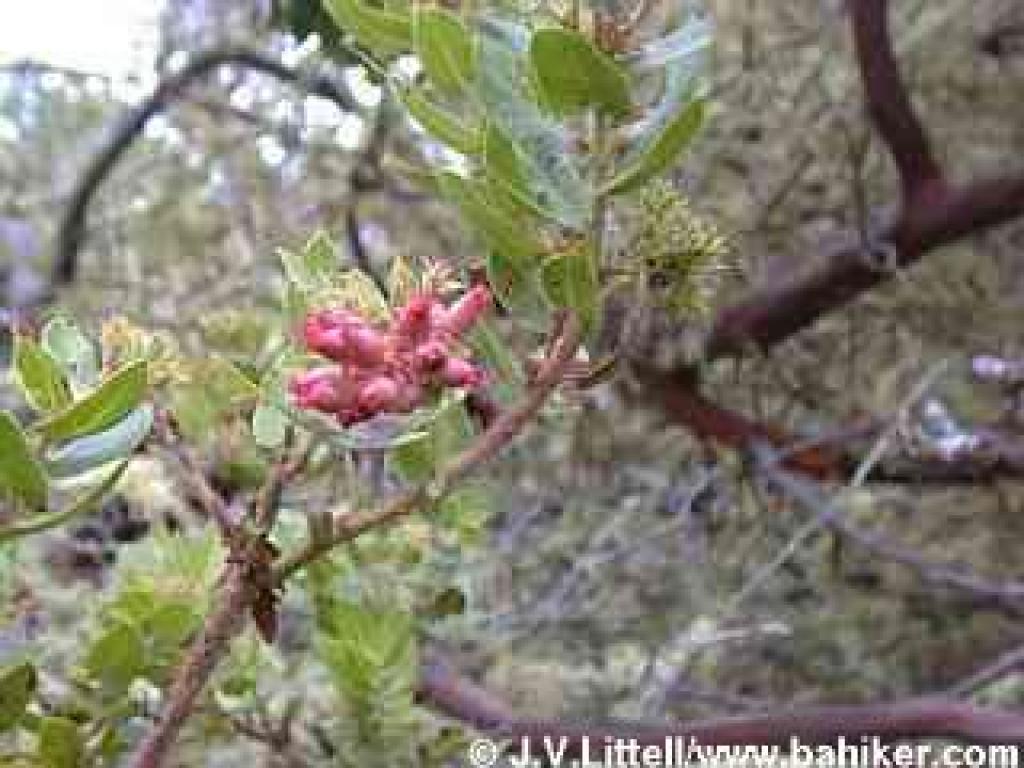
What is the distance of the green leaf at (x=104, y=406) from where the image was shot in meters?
0.40

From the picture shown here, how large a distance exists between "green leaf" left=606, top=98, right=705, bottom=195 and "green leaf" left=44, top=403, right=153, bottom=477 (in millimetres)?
113

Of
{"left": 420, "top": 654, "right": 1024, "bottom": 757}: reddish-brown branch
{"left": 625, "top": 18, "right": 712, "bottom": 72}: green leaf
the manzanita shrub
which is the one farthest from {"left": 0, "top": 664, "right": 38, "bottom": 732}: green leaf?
{"left": 420, "top": 654, "right": 1024, "bottom": 757}: reddish-brown branch

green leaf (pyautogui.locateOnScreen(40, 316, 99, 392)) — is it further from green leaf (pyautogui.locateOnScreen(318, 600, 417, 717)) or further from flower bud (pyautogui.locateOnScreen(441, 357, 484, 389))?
green leaf (pyautogui.locateOnScreen(318, 600, 417, 717))

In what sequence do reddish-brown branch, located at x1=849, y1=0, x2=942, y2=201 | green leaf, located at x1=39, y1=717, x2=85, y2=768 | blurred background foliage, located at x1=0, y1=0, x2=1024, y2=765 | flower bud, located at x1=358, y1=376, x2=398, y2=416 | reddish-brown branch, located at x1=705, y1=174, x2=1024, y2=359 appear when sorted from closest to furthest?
flower bud, located at x1=358, y1=376, x2=398, y2=416 → green leaf, located at x1=39, y1=717, x2=85, y2=768 → reddish-brown branch, located at x1=849, y1=0, x2=942, y2=201 → reddish-brown branch, located at x1=705, y1=174, x2=1024, y2=359 → blurred background foliage, located at x1=0, y1=0, x2=1024, y2=765

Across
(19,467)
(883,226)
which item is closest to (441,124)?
(19,467)

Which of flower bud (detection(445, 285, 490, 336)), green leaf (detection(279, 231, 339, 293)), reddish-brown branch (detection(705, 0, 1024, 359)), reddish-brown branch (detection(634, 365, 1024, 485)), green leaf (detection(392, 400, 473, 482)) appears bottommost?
reddish-brown branch (detection(634, 365, 1024, 485))

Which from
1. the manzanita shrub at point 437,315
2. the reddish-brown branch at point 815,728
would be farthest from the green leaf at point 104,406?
the reddish-brown branch at point 815,728

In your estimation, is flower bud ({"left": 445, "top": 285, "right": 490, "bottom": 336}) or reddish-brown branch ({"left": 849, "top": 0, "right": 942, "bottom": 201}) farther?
reddish-brown branch ({"left": 849, "top": 0, "right": 942, "bottom": 201})

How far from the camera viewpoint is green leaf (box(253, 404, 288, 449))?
0.44 m

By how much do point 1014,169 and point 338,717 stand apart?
1019 millimetres

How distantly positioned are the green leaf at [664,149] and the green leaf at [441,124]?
0.12 ft

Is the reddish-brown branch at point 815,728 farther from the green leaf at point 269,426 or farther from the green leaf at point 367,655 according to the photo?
the green leaf at point 269,426

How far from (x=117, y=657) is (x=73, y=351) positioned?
132 mm

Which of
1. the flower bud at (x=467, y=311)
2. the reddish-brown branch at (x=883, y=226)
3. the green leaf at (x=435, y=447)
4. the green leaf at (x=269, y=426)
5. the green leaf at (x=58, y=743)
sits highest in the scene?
the flower bud at (x=467, y=311)
